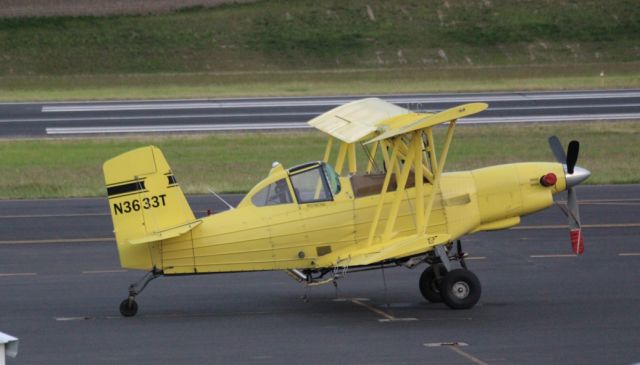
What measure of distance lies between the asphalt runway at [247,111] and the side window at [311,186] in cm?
2133

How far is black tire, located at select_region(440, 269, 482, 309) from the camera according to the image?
15.1 metres

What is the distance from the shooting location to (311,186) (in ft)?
50.4

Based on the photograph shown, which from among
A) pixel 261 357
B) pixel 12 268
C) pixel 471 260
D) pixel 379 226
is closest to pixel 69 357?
pixel 261 357

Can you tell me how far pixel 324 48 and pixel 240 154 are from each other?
34272 mm

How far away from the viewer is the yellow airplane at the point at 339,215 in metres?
14.9

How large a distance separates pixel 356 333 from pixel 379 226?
6.21 ft

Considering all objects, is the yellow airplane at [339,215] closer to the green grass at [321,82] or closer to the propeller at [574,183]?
the propeller at [574,183]

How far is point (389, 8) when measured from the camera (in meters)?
73.0

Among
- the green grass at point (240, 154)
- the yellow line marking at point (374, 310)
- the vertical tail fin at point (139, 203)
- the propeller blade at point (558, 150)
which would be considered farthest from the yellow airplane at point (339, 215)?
the green grass at point (240, 154)

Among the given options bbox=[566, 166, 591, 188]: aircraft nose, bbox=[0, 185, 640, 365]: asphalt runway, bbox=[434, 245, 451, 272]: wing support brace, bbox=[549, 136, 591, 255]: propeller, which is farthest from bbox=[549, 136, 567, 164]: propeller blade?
bbox=[434, 245, 451, 272]: wing support brace

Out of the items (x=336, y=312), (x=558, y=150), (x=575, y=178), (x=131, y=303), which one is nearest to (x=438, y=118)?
(x=575, y=178)

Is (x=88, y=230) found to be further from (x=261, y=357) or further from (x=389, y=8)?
(x=389, y=8)

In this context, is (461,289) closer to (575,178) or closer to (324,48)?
(575,178)

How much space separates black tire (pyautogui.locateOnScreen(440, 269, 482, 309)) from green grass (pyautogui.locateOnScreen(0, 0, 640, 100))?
36118 millimetres
